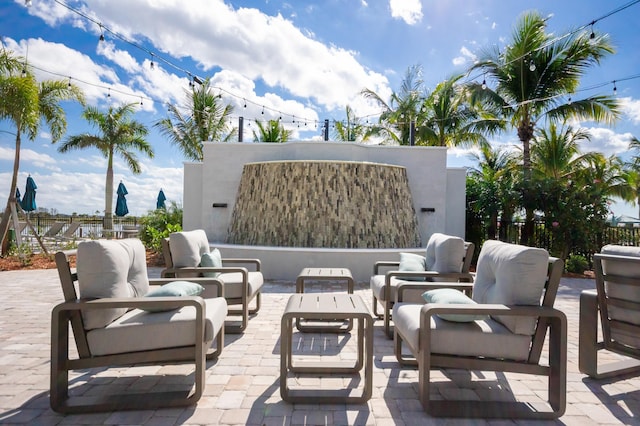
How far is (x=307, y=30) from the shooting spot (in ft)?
28.4

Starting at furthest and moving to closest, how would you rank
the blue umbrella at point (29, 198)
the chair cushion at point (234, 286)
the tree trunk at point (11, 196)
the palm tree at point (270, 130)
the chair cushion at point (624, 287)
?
the palm tree at point (270, 130), the blue umbrella at point (29, 198), the tree trunk at point (11, 196), the chair cushion at point (234, 286), the chair cushion at point (624, 287)

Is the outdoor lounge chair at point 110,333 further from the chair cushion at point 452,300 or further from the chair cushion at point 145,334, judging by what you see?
the chair cushion at point 452,300

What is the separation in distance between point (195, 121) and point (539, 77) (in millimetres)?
12635

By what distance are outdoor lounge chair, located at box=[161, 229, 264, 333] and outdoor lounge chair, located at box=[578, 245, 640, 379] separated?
3045 mm

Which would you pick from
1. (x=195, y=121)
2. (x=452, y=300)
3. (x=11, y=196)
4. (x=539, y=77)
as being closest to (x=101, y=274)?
(x=452, y=300)

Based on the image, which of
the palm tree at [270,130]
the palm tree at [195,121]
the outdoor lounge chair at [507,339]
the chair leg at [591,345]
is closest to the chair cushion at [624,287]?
the chair leg at [591,345]

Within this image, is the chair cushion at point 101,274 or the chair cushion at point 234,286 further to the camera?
the chair cushion at point 234,286

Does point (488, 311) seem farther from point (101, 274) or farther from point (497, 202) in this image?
point (497, 202)

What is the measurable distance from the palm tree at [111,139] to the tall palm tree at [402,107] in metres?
10.9

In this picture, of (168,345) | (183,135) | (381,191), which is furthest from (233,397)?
(183,135)

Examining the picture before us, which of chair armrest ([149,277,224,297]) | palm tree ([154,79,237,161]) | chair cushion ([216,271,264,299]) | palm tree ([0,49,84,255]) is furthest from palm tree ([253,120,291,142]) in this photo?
chair armrest ([149,277,224,297])

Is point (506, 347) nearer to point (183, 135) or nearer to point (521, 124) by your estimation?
point (521, 124)

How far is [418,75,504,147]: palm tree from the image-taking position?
1456cm

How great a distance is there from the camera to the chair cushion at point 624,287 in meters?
2.47
